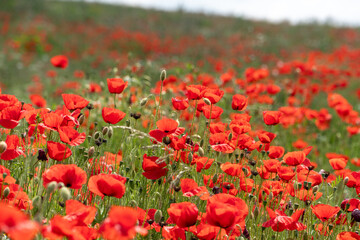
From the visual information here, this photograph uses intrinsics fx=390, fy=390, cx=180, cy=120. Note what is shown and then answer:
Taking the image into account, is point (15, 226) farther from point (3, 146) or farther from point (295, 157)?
point (295, 157)

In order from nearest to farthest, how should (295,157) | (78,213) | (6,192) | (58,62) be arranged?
(78,213) < (6,192) < (295,157) < (58,62)

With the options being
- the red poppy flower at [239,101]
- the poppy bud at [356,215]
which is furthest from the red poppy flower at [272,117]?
the poppy bud at [356,215]

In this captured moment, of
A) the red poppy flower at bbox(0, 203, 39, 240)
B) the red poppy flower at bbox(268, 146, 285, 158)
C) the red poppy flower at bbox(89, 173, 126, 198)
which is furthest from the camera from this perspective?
the red poppy flower at bbox(268, 146, 285, 158)

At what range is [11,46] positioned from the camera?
12414mm

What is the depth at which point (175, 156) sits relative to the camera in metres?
2.01

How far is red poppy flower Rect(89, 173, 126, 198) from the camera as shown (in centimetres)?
127

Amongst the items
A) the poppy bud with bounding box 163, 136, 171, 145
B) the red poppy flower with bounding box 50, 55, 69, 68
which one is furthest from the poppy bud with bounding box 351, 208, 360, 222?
the red poppy flower with bounding box 50, 55, 69, 68

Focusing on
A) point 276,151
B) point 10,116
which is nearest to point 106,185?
point 10,116

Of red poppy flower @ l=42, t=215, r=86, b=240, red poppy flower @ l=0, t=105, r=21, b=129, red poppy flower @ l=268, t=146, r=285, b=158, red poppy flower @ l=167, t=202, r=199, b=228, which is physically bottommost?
red poppy flower @ l=167, t=202, r=199, b=228

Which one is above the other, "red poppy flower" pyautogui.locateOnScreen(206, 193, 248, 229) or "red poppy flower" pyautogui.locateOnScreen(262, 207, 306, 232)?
"red poppy flower" pyautogui.locateOnScreen(206, 193, 248, 229)

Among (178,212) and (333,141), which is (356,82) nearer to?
(333,141)

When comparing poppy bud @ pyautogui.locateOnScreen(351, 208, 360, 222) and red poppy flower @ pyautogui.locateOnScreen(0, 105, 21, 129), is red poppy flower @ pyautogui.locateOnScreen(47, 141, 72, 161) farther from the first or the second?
poppy bud @ pyautogui.locateOnScreen(351, 208, 360, 222)

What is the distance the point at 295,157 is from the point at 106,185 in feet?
3.15

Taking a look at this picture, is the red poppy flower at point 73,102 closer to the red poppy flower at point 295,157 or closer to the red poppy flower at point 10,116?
the red poppy flower at point 10,116
